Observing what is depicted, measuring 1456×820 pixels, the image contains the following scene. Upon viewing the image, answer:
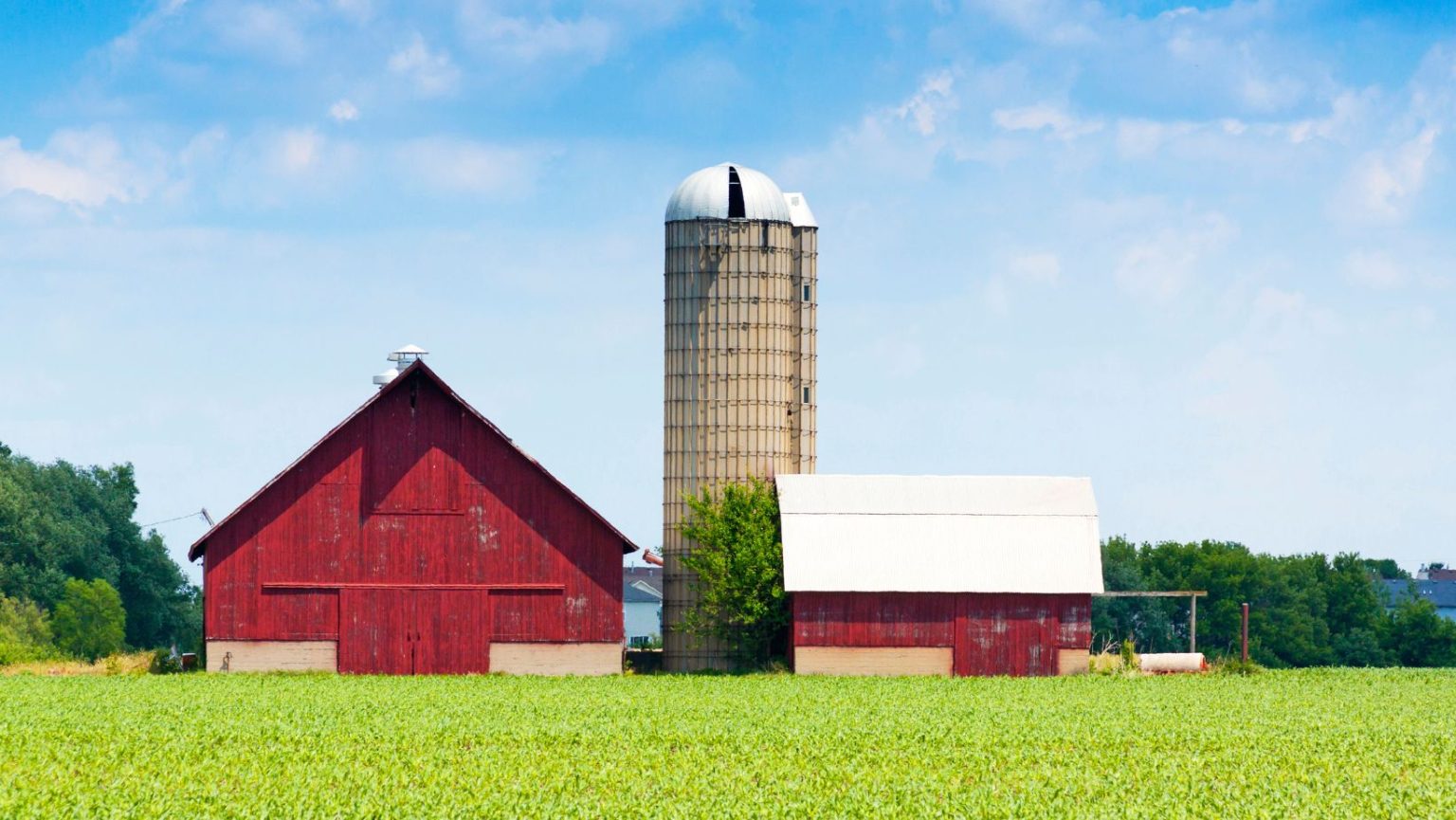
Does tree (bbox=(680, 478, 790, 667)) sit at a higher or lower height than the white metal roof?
lower

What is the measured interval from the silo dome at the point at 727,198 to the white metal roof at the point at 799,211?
49 centimetres

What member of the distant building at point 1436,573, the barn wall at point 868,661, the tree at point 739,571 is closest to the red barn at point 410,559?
the tree at point 739,571

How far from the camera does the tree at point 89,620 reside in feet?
302

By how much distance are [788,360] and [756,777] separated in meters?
24.6

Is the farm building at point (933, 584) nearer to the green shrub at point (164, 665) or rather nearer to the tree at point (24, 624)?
the green shrub at point (164, 665)

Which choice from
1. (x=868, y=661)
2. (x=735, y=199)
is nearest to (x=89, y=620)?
(x=735, y=199)

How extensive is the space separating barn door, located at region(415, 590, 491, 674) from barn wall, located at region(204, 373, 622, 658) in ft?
1.01

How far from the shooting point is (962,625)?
51.4 m

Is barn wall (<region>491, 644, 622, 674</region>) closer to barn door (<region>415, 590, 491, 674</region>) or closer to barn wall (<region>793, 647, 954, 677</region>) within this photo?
barn door (<region>415, 590, 491, 674</region>)

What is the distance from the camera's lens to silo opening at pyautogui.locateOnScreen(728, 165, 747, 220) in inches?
2164

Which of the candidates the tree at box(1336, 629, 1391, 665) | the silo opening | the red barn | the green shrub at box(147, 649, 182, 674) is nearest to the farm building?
the red barn

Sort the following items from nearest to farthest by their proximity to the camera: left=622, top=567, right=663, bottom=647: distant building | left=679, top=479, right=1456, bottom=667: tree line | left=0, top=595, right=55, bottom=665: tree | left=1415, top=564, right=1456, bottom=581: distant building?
left=0, top=595, right=55, bottom=665: tree, left=679, top=479, right=1456, bottom=667: tree line, left=622, top=567, right=663, bottom=647: distant building, left=1415, top=564, right=1456, bottom=581: distant building

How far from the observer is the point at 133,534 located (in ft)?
344

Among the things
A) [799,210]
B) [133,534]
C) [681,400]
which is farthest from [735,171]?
[133,534]
